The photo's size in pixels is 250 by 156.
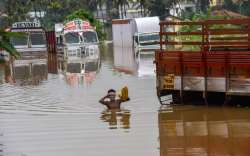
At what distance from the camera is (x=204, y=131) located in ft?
41.6

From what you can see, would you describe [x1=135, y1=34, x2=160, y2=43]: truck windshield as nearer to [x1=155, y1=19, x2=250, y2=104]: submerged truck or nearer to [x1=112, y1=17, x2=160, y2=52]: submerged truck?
[x1=112, y1=17, x2=160, y2=52]: submerged truck

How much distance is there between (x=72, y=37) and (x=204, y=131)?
40317 millimetres

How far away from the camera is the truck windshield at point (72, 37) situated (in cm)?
5194

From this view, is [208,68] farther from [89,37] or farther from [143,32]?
[89,37]

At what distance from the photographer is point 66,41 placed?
52.7 m

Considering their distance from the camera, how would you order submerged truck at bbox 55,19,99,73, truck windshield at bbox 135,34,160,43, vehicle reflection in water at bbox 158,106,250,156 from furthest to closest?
truck windshield at bbox 135,34,160,43 < submerged truck at bbox 55,19,99,73 < vehicle reflection in water at bbox 158,106,250,156

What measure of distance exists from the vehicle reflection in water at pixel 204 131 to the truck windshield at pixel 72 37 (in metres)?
36.7

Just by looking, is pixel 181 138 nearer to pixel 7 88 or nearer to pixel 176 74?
pixel 176 74

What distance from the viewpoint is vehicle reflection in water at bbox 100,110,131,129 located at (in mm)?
13833

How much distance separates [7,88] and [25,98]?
3.83 m

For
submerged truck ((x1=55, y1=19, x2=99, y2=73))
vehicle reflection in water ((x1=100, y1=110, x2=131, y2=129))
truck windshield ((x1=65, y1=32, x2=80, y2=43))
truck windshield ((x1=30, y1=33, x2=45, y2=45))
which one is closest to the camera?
vehicle reflection in water ((x1=100, y1=110, x2=131, y2=129))

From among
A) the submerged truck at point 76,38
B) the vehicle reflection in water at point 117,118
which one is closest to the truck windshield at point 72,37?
the submerged truck at point 76,38

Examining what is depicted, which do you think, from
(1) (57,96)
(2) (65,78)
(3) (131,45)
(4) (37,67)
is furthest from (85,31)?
(1) (57,96)

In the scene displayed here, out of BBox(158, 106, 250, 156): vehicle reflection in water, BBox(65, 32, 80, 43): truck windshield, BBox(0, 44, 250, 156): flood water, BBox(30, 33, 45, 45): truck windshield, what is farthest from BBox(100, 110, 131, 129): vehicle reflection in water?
BBox(30, 33, 45, 45): truck windshield
